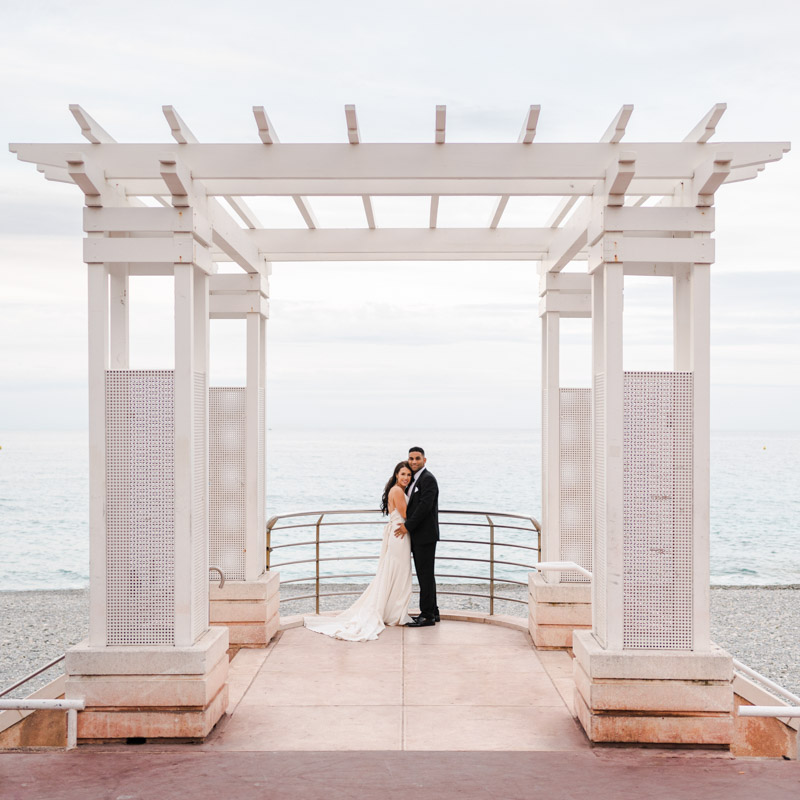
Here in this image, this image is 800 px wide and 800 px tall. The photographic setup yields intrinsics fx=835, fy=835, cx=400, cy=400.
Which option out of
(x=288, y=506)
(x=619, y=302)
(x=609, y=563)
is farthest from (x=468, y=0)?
(x=288, y=506)

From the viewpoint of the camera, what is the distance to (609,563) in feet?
Result: 16.1

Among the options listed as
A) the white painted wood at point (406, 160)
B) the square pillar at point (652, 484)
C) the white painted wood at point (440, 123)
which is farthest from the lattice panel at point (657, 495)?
the white painted wood at point (440, 123)

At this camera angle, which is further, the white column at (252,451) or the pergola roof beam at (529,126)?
the white column at (252,451)

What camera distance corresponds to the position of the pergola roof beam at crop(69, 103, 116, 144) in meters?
4.80

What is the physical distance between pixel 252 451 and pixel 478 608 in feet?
37.9

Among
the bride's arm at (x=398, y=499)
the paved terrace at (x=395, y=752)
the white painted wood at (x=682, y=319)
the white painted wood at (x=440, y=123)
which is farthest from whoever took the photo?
the bride's arm at (x=398, y=499)

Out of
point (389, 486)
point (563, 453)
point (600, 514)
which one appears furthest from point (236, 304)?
point (600, 514)

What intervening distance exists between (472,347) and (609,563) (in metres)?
58.0

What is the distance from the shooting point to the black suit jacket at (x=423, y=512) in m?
7.99

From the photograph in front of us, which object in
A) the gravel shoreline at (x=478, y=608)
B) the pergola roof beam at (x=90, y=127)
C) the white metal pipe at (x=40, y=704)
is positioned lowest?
the gravel shoreline at (x=478, y=608)

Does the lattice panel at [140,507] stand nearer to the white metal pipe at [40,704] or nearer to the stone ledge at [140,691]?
the stone ledge at [140,691]

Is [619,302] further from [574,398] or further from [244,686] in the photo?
[244,686]

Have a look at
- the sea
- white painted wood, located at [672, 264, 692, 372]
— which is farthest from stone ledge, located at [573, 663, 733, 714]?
the sea

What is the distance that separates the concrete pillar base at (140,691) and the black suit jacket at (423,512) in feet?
11.2
